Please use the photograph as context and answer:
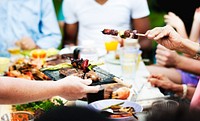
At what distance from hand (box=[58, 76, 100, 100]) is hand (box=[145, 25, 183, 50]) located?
18.3 inches

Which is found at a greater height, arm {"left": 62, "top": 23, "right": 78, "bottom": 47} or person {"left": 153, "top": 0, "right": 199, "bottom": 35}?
person {"left": 153, "top": 0, "right": 199, "bottom": 35}

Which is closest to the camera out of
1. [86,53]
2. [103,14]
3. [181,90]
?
[181,90]

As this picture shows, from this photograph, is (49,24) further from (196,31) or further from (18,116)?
(18,116)

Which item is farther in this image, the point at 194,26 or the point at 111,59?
the point at 194,26

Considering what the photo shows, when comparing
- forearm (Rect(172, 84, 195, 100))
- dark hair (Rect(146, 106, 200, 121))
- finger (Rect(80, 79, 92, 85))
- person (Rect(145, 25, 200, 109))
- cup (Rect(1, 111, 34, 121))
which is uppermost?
person (Rect(145, 25, 200, 109))

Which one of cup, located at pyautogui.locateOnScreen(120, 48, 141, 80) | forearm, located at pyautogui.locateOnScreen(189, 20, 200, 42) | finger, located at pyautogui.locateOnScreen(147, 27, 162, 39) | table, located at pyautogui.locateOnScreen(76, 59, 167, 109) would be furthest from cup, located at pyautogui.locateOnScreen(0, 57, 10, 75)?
forearm, located at pyautogui.locateOnScreen(189, 20, 200, 42)

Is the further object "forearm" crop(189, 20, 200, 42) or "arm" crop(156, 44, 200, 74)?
"forearm" crop(189, 20, 200, 42)

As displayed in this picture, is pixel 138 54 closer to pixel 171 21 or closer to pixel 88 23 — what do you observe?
pixel 171 21

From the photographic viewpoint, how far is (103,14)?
3.84 m

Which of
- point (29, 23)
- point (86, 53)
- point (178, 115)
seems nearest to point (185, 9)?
point (29, 23)

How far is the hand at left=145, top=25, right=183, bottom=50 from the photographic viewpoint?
7.18 feet

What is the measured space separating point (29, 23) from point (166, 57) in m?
1.48

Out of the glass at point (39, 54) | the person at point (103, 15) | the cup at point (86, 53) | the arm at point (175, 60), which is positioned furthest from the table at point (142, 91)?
the person at point (103, 15)

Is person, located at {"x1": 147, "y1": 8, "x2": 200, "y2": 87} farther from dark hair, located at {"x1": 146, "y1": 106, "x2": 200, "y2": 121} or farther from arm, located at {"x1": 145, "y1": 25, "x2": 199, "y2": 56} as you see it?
dark hair, located at {"x1": 146, "y1": 106, "x2": 200, "y2": 121}
